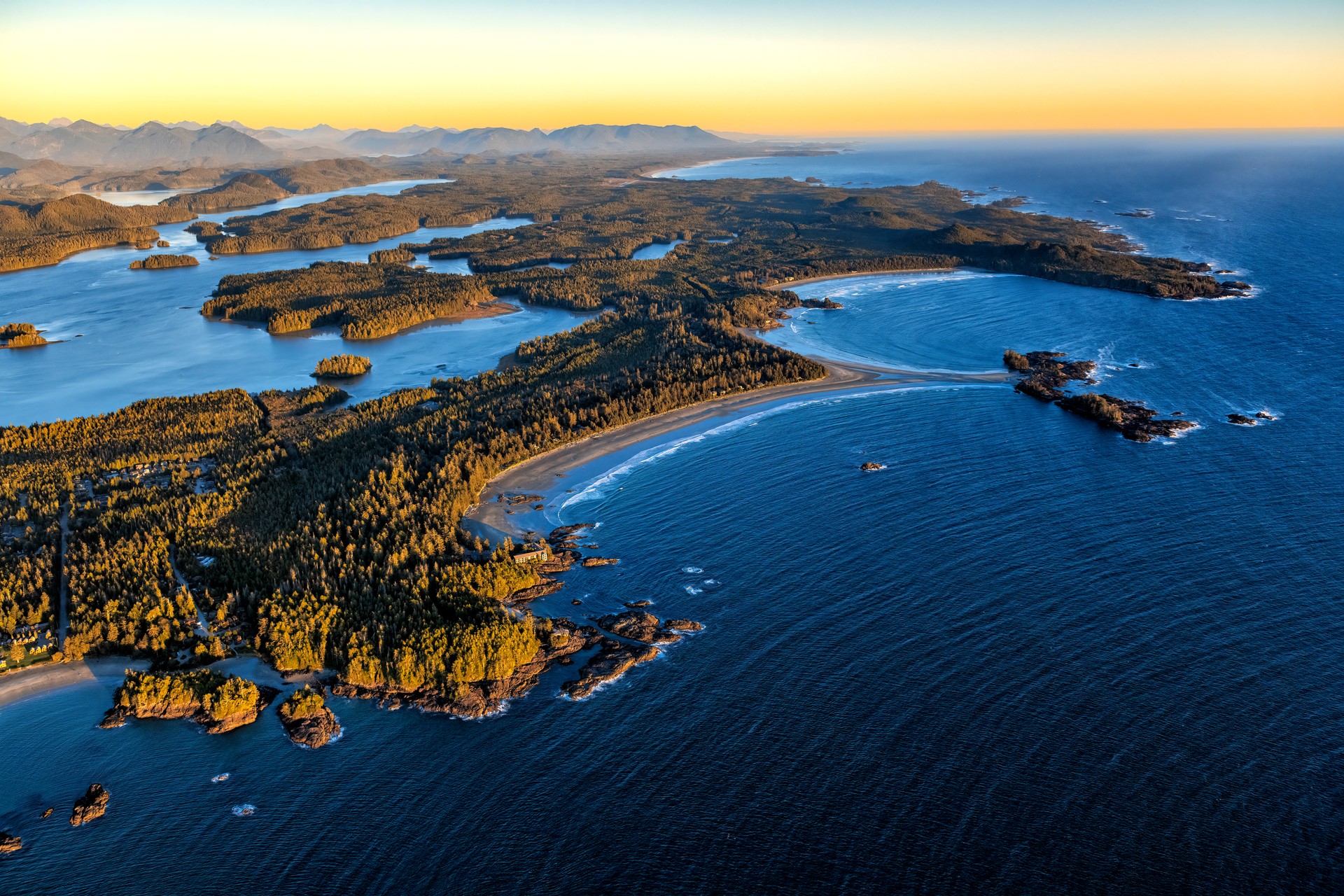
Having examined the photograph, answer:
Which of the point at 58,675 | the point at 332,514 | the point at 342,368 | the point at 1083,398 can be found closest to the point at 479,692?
the point at 332,514

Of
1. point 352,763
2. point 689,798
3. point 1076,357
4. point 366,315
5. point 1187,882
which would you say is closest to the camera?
point 1187,882

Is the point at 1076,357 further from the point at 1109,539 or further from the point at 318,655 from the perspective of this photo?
the point at 318,655

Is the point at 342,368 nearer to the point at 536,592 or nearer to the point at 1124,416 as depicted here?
the point at 536,592

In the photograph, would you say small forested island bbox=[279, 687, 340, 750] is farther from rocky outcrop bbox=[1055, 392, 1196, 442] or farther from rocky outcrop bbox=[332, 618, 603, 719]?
rocky outcrop bbox=[1055, 392, 1196, 442]

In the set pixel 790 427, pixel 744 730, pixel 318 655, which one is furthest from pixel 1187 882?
pixel 790 427

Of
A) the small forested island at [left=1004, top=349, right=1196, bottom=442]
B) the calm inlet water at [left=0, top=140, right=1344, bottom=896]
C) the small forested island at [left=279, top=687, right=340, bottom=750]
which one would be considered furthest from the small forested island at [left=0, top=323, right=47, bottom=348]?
the small forested island at [left=1004, top=349, right=1196, bottom=442]

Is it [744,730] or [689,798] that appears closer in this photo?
[689,798]
